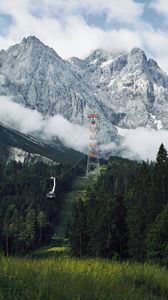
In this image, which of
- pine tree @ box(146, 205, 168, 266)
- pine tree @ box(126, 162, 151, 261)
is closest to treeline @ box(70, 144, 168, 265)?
pine tree @ box(126, 162, 151, 261)

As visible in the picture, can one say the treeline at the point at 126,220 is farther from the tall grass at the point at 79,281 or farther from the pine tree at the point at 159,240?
the tall grass at the point at 79,281

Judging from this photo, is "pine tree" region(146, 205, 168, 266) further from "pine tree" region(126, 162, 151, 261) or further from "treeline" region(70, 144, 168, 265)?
"pine tree" region(126, 162, 151, 261)

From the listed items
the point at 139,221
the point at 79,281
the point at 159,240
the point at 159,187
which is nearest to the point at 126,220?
the point at 139,221

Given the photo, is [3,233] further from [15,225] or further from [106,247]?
[106,247]

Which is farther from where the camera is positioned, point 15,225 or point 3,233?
point 15,225

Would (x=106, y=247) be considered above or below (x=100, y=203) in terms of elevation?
below

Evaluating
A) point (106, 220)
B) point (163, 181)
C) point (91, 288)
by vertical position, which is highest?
point (163, 181)

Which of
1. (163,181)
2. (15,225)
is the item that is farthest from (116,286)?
(15,225)

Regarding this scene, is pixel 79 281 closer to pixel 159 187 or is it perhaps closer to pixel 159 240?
pixel 159 240
